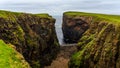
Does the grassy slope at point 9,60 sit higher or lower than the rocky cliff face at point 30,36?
higher

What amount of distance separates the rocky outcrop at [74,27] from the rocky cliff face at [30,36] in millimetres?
19103

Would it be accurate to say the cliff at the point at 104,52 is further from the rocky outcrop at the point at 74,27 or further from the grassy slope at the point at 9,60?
the rocky outcrop at the point at 74,27

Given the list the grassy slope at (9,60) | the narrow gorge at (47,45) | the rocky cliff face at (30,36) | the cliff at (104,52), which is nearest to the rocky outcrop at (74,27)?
the narrow gorge at (47,45)

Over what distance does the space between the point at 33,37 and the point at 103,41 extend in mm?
22366

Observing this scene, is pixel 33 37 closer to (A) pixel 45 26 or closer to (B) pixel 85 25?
(A) pixel 45 26

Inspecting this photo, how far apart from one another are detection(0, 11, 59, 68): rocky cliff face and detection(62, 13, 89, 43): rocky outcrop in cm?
1910

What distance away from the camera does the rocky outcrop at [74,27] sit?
401 feet

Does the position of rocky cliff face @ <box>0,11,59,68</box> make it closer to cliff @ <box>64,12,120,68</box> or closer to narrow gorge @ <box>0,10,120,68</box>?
narrow gorge @ <box>0,10,120,68</box>

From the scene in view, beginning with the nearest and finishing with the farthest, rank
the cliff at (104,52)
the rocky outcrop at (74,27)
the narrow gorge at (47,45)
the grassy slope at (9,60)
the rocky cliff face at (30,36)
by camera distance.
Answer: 1. the grassy slope at (9,60)
2. the narrow gorge at (47,45)
3. the cliff at (104,52)
4. the rocky cliff face at (30,36)
5. the rocky outcrop at (74,27)

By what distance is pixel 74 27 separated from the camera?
412 feet

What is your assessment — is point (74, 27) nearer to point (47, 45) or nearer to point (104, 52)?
point (47, 45)

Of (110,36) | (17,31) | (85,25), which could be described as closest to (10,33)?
(17,31)

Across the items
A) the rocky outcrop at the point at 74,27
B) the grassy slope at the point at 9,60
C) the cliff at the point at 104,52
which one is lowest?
the rocky outcrop at the point at 74,27

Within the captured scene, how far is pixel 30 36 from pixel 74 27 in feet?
161
